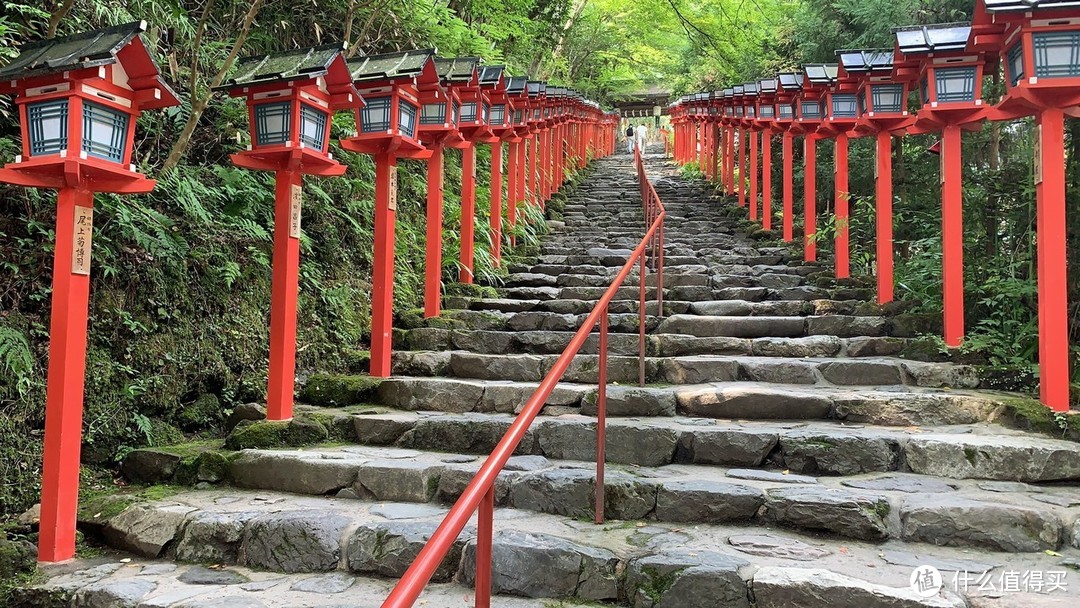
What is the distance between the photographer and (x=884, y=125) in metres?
6.08

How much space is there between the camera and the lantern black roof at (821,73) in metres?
7.15

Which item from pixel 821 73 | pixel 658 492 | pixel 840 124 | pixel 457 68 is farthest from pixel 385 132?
pixel 821 73

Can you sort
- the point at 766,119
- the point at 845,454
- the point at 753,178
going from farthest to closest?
1. the point at 753,178
2. the point at 766,119
3. the point at 845,454

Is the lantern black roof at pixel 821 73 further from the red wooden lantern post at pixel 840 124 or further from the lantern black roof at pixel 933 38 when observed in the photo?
the lantern black roof at pixel 933 38

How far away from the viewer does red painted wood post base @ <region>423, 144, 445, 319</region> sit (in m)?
6.01

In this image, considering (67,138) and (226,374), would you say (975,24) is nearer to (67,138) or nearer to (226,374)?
(67,138)

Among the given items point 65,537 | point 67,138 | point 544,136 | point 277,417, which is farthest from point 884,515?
point 544,136

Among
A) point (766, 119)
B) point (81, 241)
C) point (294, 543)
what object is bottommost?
point (294, 543)

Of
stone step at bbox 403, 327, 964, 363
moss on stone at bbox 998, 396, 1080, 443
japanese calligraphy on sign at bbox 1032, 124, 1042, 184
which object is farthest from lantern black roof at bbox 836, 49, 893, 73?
moss on stone at bbox 998, 396, 1080, 443

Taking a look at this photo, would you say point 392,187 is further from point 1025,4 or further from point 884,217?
point 884,217

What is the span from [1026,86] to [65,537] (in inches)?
213

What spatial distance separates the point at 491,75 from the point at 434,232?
2347 mm

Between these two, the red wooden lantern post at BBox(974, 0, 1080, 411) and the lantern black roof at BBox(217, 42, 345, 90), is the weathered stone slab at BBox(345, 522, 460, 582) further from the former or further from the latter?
the red wooden lantern post at BBox(974, 0, 1080, 411)

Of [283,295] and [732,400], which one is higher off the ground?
[283,295]
